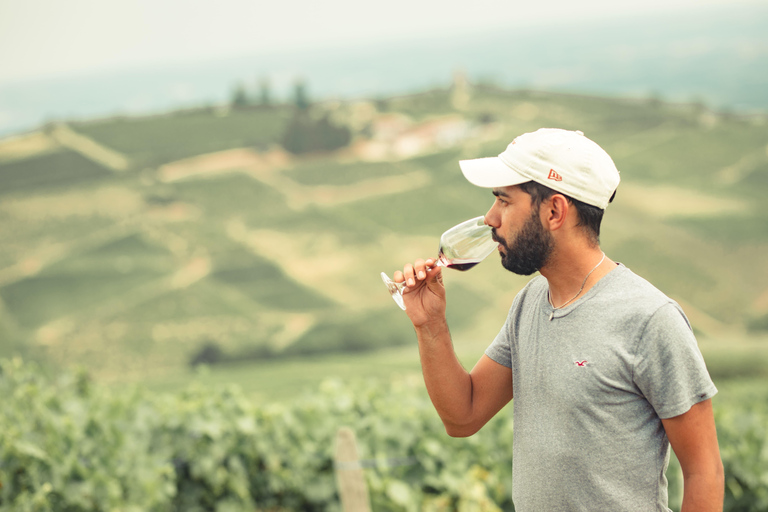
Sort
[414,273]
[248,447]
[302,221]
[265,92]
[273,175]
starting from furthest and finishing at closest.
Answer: [265,92] → [273,175] → [302,221] → [248,447] → [414,273]

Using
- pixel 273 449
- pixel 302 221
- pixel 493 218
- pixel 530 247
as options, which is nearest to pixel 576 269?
pixel 530 247

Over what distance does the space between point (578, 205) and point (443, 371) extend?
56 centimetres

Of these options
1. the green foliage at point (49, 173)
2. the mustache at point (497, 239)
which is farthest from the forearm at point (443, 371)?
the green foliage at point (49, 173)

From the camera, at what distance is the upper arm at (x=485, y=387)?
77.9 inches

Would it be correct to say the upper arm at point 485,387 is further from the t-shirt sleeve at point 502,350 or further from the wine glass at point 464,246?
the wine glass at point 464,246

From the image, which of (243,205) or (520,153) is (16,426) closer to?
(520,153)

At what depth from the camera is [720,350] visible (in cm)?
1309

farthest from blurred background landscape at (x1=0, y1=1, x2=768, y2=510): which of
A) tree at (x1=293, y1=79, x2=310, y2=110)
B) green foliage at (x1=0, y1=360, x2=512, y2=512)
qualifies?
green foliage at (x1=0, y1=360, x2=512, y2=512)

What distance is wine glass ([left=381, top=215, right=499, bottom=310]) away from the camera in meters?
1.96

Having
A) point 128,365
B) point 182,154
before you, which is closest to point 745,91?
point 182,154

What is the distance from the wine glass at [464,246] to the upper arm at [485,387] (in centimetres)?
28

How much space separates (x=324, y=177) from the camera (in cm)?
1731

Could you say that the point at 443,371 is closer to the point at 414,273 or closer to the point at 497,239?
the point at 414,273

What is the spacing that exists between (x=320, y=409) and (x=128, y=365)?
433 inches
